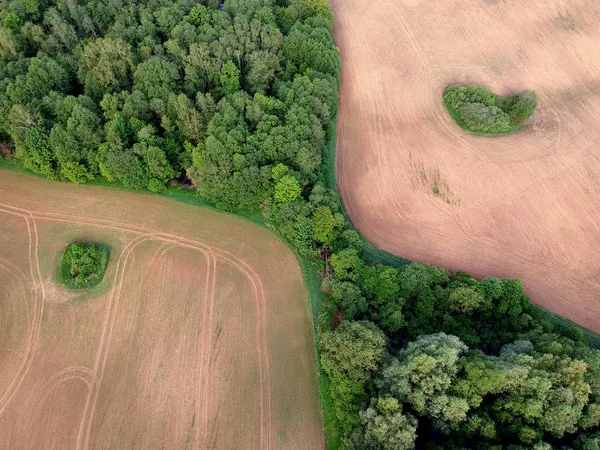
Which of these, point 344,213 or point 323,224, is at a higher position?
point 323,224

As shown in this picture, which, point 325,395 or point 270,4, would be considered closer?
point 325,395

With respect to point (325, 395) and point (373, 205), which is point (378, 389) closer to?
point (325, 395)

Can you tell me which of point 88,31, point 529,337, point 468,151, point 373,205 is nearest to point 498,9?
point 468,151

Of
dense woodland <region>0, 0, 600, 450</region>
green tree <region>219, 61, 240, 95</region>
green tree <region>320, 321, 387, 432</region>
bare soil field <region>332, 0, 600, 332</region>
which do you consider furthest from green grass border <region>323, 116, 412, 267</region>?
green tree <region>219, 61, 240, 95</region>

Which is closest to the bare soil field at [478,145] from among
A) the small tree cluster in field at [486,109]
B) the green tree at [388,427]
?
the small tree cluster in field at [486,109]

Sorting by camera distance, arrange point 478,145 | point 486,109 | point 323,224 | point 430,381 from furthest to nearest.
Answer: point 486,109 < point 478,145 < point 323,224 < point 430,381

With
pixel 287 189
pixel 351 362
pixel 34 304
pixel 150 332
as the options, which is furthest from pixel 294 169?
pixel 34 304

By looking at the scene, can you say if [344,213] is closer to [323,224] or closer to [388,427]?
[323,224]
